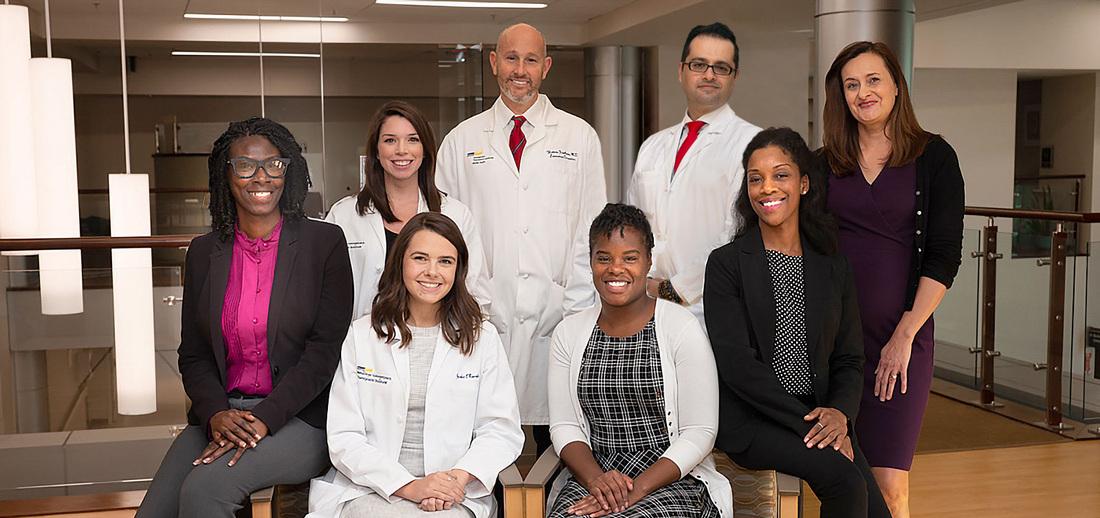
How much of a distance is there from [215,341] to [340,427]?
0.42 metres

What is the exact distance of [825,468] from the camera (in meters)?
2.58

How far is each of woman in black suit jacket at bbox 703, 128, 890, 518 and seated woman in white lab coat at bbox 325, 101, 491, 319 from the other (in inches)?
33.4

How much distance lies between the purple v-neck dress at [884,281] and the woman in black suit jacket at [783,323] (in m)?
0.10

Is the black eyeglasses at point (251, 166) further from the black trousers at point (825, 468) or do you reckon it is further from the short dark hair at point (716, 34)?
the black trousers at point (825, 468)

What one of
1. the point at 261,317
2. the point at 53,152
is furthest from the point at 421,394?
the point at 53,152

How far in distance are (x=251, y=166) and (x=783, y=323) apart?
5.02ft

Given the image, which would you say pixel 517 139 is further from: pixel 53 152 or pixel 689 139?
pixel 53 152

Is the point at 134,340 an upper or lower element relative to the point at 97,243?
lower

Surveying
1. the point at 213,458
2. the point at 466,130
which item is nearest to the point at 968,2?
the point at 466,130

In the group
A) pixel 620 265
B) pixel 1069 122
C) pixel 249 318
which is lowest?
Answer: pixel 249 318

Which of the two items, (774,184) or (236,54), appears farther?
(236,54)

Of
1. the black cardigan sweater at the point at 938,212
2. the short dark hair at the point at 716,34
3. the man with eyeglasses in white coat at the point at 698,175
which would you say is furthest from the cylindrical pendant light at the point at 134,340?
the black cardigan sweater at the point at 938,212

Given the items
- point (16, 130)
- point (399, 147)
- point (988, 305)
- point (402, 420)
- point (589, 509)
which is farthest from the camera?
point (988, 305)

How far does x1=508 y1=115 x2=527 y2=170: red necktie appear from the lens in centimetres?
339
